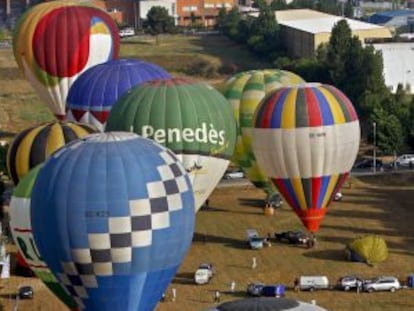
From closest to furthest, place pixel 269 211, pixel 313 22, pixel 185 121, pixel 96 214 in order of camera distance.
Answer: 1. pixel 96 214
2. pixel 185 121
3. pixel 269 211
4. pixel 313 22

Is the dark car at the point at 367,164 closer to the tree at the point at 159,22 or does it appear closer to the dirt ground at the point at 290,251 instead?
the dirt ground at the point at 290,251

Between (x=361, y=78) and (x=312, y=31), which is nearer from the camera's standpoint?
(x=361, y=78)

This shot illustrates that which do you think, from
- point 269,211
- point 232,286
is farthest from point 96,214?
point 269,211

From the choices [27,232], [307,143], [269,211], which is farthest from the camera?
[269,211]

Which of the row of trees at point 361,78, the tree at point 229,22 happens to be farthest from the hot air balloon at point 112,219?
the tree at point 229,22

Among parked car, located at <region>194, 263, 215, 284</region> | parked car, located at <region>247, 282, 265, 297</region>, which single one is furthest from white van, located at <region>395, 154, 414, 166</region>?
parked car, located at <region>247, 282, 265, 297</region>

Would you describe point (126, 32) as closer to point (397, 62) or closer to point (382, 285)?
point (397, 62)

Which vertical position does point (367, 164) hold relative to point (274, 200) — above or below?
below
